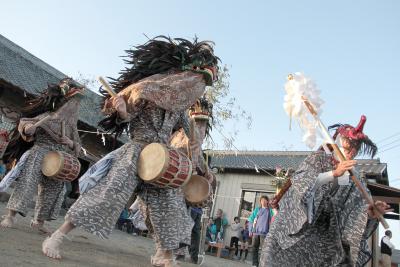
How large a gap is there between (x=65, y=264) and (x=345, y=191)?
241cm

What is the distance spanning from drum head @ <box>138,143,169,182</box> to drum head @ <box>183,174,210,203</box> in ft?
3.78

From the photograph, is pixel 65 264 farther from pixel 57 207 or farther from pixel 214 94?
pixel 214 94

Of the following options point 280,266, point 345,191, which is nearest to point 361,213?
point 345,191

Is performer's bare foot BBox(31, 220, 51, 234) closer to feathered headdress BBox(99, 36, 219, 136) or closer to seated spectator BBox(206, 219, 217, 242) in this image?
feathered headdress BBox(99, 36, 219, 136)

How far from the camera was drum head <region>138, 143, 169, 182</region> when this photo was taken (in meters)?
3.61

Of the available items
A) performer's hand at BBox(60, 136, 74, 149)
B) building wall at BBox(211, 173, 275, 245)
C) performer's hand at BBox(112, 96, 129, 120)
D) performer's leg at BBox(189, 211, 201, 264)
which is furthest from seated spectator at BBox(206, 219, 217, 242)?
performer's hand at BBox(112, 96, 129, 120)

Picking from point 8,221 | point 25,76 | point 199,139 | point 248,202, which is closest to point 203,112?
point 199,139

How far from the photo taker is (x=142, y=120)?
4020 millimetres

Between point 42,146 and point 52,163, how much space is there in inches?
16.3

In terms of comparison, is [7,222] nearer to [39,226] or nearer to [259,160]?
[39,226]

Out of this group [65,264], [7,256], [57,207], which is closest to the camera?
[7,256]

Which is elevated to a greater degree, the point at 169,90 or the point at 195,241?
the point at 169,90

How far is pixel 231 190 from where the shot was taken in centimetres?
1812

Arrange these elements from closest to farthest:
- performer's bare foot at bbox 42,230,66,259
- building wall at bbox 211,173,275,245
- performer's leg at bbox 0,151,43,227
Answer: performer's bare foot at bbox 42,230,66,259 → performer's leg at bbox 0,151,43,227 → building wall at bbox 211,173,275,245
